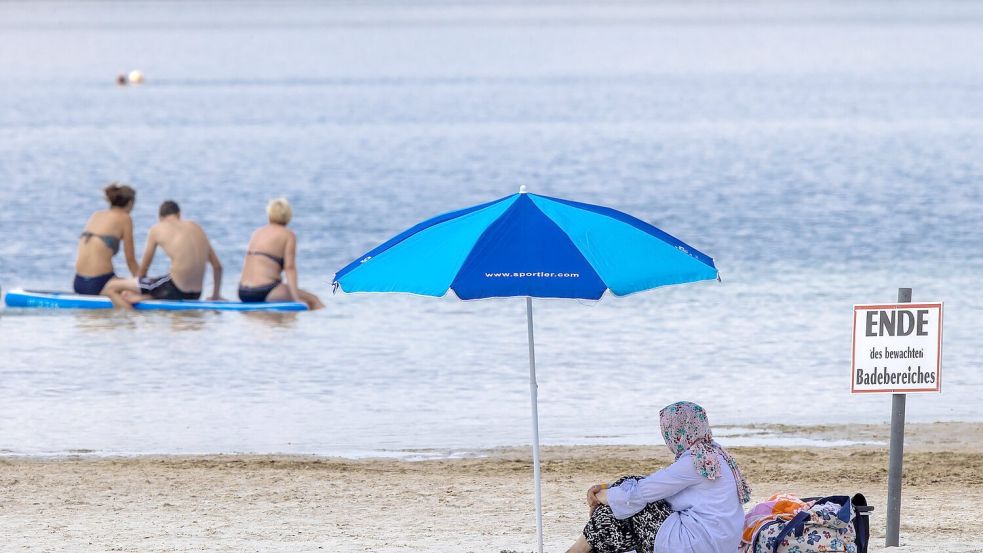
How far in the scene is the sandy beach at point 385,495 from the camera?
7605 mm

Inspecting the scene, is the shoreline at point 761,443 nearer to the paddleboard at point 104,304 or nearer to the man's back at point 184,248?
the man's back at point 184,248

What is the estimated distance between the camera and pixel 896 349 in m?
6.81

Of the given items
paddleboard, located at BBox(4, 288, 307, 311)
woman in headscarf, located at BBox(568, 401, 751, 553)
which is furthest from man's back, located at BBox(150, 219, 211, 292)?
woman in headscarf, located at BBox(568, 401, 751, 553)

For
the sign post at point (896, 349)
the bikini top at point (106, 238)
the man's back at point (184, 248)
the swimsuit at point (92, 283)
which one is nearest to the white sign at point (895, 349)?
the sign post at point (896, 349)

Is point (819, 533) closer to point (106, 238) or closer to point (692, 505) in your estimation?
point (692, 505)

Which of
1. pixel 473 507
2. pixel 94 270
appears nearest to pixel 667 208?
pixel 94 270

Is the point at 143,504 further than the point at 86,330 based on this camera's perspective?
No

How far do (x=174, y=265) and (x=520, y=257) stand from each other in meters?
10.9

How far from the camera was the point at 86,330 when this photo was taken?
16125 mm

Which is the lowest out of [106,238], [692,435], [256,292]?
[692,435]

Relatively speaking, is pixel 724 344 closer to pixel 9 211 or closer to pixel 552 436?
pixel 552 436

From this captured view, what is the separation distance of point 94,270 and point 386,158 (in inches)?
1063

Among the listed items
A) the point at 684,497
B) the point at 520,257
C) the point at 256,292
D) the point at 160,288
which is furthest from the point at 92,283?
the point at 684,497

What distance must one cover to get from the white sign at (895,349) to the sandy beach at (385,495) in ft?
2.88
